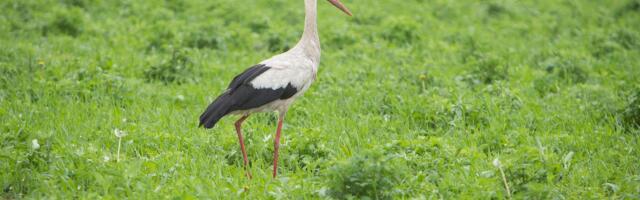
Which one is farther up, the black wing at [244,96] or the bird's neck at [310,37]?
the bird's neck at [310,37]

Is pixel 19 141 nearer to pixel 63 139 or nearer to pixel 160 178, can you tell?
pixel 63 139

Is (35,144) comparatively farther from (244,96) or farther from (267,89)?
(267,89)

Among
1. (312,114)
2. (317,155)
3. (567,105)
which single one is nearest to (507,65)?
(567,105)

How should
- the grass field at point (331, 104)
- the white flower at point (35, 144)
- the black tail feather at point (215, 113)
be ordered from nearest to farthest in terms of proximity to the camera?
the grass field at point (331, 104), the white flower at point (35, 144), the black tail feather at point (215, 113)

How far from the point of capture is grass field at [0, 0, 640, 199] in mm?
4957

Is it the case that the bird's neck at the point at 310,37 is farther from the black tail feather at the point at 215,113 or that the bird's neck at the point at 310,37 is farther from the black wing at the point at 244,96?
the black tail feather at the point at 215,113

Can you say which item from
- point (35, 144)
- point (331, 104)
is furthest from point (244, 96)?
point (331, 104)

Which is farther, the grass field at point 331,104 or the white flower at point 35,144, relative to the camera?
the white flower at point 35,144

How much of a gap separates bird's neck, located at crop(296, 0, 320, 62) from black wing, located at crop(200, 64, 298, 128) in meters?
0.46

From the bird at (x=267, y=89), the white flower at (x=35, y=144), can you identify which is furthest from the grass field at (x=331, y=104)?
the bird at (x=267, y=89)

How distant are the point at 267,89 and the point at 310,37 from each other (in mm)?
755

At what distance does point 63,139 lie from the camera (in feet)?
Result: 19.4

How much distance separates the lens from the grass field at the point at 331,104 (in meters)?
4.96

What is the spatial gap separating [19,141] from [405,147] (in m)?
2.86
